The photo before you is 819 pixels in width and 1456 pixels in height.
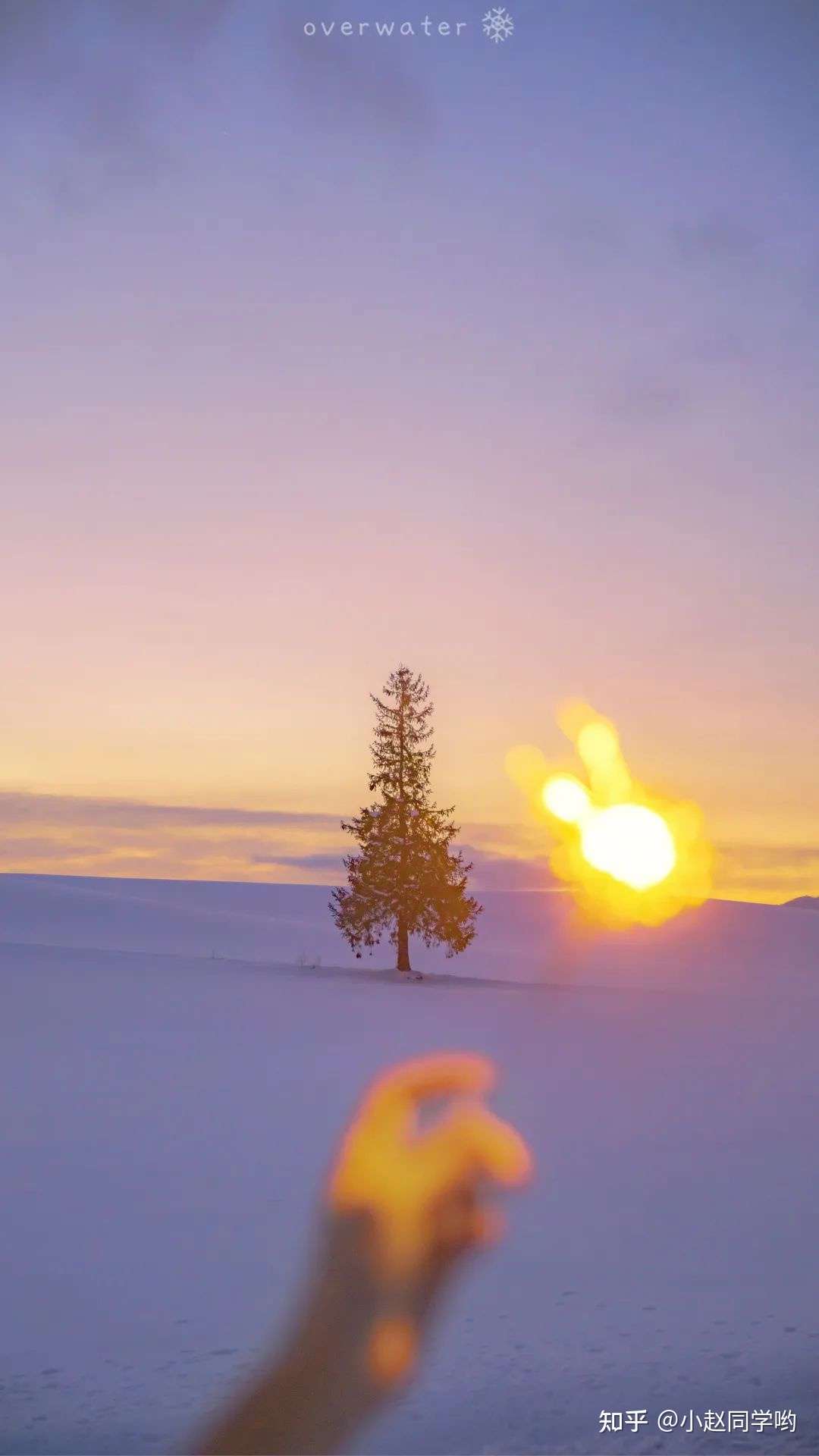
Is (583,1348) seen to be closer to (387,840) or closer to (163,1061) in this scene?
(163,1061)

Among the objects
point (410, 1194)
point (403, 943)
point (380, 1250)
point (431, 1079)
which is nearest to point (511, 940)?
point (403, 943)

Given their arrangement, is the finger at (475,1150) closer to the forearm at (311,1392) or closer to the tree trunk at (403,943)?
the forearm at (311,1392)

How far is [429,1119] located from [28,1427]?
842 cm

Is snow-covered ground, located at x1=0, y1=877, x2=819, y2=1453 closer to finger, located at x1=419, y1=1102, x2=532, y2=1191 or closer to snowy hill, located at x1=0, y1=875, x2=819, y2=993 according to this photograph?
finger, located at x1=419, y1=1102, x2=532, y2=1191

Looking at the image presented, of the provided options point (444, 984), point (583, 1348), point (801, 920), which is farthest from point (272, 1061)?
point (801, 920)

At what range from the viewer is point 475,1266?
1011 centimetres

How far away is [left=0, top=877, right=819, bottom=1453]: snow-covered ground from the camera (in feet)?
25.2

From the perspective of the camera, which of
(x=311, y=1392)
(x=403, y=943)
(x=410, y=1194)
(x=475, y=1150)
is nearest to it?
(x=311, y=1392)

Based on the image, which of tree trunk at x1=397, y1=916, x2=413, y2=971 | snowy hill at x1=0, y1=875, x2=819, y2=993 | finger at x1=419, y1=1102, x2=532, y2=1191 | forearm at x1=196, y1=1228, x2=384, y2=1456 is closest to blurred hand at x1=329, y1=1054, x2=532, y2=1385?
finger at x1=419, y1=1102, x2=532, y2=1191

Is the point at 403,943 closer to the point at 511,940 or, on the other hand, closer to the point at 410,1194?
the point at 410,1194

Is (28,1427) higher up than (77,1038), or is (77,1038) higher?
(77,1038)

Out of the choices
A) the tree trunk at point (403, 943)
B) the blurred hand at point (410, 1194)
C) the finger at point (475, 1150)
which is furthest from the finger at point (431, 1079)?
the tree trunk at point (403, 943)

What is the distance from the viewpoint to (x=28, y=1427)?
7332mm

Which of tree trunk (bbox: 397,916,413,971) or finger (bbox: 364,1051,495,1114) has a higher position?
tree trunk (bbox: 397,916,413,971)
